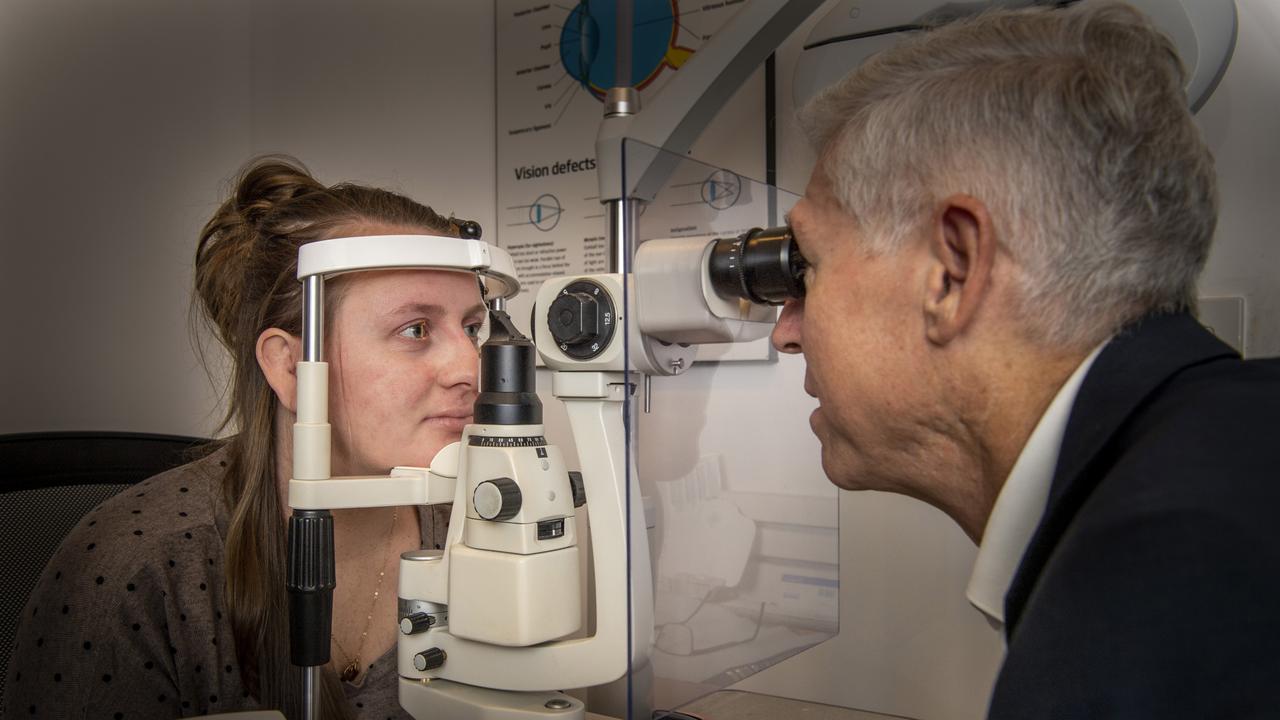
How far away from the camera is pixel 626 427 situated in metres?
0.77

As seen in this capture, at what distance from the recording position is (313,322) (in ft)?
2.75

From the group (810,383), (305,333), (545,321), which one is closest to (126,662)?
(305,333)

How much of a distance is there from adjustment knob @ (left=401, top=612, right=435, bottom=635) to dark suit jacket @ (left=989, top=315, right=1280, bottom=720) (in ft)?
1.88

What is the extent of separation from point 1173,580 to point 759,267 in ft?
1.51

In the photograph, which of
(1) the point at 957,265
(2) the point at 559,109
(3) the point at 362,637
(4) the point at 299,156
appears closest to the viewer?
(1) the point at 957,265

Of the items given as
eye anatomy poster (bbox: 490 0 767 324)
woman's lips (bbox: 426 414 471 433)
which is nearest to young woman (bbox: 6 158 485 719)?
woman's lips (bbox: 426 414 471 433)

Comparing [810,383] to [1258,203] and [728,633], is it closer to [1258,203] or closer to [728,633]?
[728,633]

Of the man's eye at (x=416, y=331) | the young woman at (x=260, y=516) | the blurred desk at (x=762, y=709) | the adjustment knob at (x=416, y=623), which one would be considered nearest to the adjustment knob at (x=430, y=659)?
the adjustment knob at (x=416, y=623)

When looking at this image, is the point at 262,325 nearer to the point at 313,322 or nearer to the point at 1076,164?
the point at 313,322

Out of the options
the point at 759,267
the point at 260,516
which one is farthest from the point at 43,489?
the point at 759,267

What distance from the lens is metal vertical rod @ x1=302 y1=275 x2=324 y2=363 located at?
837 mm

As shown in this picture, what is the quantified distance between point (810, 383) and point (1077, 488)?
323 mm

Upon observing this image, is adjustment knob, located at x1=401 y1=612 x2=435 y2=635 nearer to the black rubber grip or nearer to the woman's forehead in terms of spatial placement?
the black rubber grip

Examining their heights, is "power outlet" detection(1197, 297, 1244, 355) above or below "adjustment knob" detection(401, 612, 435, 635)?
above
